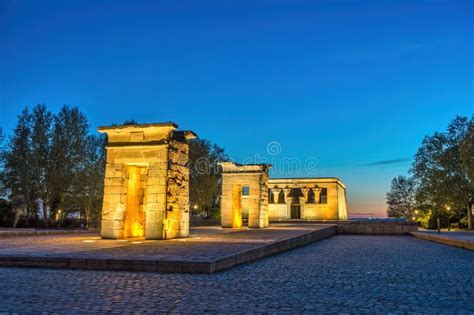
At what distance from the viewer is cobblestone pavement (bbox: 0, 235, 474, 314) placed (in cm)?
513

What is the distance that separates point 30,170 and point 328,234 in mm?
21910

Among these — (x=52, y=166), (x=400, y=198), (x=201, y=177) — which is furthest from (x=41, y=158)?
(x=400, y=198)

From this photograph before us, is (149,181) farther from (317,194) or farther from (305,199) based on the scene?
(317,194)

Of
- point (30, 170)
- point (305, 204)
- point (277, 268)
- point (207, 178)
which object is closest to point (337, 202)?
point (305, 204)

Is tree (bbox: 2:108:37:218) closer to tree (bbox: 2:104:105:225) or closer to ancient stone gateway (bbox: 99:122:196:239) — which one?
tree (bbox: 2:104:105:225)

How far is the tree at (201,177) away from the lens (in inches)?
1435

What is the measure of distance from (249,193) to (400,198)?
156 ft

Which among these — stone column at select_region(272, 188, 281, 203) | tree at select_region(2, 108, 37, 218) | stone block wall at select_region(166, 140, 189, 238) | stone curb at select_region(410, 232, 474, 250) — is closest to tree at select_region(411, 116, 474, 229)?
stone curb at select_region(410, 232, 474, 250)

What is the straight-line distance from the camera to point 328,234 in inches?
932

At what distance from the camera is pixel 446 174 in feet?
111

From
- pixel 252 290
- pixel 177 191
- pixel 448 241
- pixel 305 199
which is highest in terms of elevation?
pixel 305 199

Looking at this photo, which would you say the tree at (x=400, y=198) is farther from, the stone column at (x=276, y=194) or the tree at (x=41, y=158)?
the tree at (x=41, y=158)

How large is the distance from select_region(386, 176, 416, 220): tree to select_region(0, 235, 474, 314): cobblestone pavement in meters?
59.9

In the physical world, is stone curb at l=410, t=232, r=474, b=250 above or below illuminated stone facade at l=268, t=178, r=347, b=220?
below
